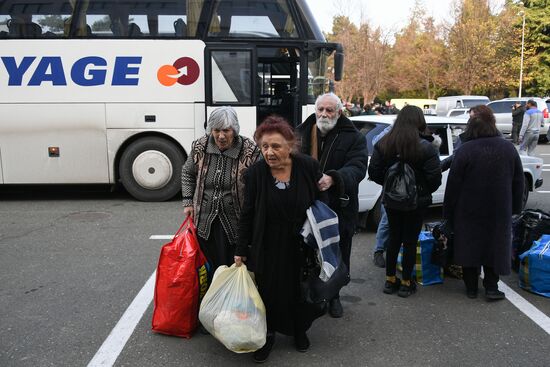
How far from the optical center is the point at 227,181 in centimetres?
365

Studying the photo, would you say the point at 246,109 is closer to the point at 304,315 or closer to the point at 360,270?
the point at 360,270

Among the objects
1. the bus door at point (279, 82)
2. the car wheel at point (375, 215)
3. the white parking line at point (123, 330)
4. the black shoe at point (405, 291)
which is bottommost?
the white parking line at point (123, 330)

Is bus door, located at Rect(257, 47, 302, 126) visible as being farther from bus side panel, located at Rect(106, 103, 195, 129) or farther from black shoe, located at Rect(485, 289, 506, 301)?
black shoe, located at Rect(485, 289, 506, 301)

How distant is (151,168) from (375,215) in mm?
3930

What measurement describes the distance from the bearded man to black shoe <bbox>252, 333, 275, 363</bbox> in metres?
0.96

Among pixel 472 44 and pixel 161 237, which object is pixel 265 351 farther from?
pixel 472 44

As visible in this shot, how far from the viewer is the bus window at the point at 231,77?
8.10 metres

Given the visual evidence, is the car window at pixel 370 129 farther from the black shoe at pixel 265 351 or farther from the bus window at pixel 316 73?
the black shoe at pixel 265 351

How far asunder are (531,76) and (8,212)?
39384 mm

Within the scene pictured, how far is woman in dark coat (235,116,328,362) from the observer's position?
3.22 metres

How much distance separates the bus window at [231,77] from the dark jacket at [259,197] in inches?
200

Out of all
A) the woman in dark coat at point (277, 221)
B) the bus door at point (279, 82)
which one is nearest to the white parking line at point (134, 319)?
the woman in dark coat at point (277, 221)

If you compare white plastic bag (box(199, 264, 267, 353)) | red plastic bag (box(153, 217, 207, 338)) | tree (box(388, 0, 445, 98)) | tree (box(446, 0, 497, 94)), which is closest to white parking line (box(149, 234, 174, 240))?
red plastic bag (box(153, 217, 207, 338))

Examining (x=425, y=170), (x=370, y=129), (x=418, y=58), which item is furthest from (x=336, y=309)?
(x=418, y=58)
